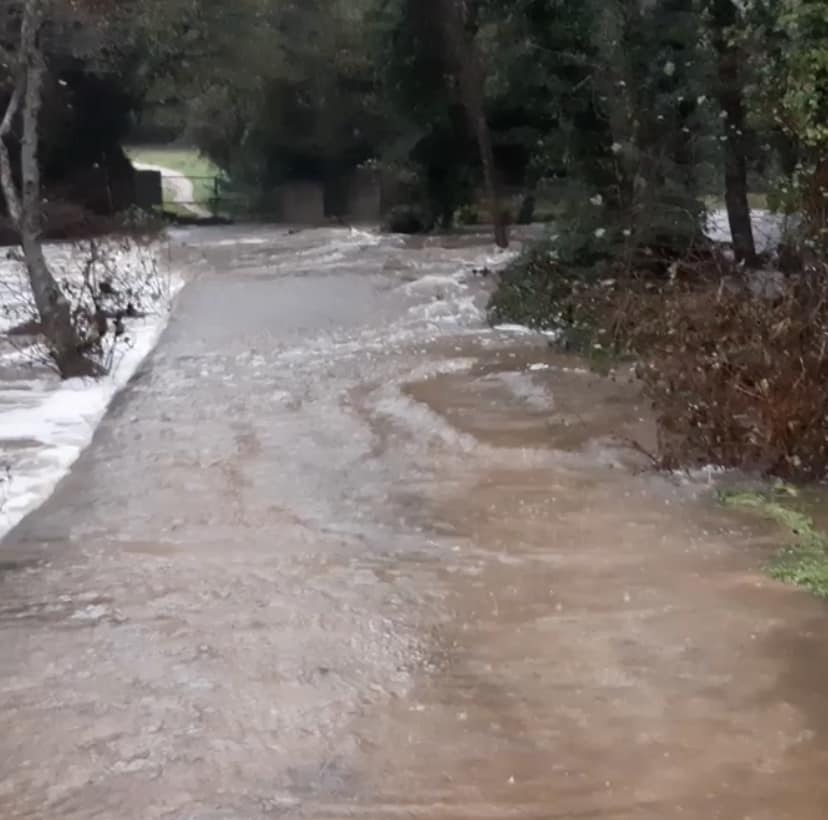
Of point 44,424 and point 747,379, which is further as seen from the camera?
point 44,424

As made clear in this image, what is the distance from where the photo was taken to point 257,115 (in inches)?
1409

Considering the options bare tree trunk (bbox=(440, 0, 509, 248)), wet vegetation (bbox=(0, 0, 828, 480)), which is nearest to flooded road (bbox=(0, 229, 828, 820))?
wet vegetation (bbox=(0, 0, 828, 480))

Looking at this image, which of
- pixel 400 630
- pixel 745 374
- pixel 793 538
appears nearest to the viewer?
pixel 400 630

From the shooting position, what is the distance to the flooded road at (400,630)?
15.6 feet

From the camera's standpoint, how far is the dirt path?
44.1 meters

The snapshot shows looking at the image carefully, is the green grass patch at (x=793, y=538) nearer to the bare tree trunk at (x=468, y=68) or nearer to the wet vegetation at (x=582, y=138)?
the wet vegetation at (x=582, y=138)

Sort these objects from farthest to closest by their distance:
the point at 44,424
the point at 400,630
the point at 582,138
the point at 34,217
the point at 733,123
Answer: the point at 582,138 < the point at 733,123 < the point at 34,217 < the point at 44,424 < the point at 400,630

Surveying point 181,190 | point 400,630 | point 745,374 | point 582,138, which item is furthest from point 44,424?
point 181,190

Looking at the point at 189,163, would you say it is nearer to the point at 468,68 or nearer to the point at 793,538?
the point at 468,68

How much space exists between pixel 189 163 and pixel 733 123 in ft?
127

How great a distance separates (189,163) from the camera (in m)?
52.3

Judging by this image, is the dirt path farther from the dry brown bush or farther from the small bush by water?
the dry brown bush

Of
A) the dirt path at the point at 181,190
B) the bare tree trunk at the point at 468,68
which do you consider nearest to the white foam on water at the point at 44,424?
the bare tree trunk at the point at 468,68

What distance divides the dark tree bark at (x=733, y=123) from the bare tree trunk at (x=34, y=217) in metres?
6.89
